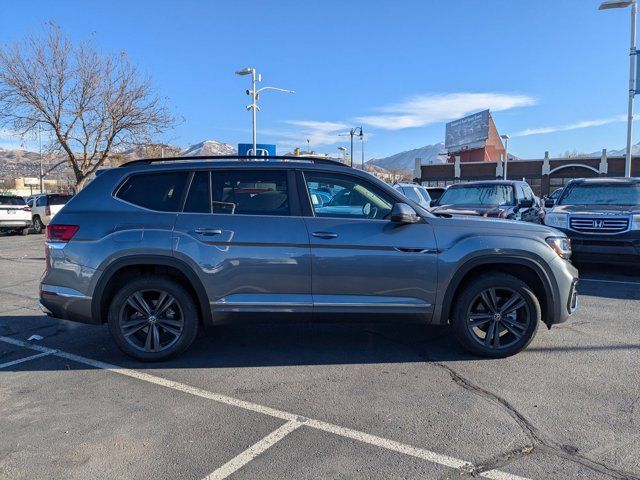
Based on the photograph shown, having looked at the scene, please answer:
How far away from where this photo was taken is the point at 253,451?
3.08 meters

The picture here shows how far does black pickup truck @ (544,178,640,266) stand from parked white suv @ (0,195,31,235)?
784 inches

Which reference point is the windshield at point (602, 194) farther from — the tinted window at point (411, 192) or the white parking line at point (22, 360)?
the white parking line at point (22, 360)

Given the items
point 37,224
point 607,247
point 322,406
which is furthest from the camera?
point 37,224

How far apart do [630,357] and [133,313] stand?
4.86m

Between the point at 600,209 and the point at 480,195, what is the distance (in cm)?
282

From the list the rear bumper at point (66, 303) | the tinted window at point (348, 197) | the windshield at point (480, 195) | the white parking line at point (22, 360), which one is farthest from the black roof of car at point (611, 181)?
the white parking line at point (22, 360)

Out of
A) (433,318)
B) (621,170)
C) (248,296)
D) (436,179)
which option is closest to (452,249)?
(433,318)

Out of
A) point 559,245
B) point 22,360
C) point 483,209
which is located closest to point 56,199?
point 483,209

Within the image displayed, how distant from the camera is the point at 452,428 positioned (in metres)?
3.35

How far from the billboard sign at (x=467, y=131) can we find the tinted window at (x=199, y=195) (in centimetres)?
7870

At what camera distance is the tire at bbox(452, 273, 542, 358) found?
4.54 meters

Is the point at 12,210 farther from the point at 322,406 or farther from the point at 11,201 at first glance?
the point at 322,406

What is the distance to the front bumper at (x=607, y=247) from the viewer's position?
8.45 metres

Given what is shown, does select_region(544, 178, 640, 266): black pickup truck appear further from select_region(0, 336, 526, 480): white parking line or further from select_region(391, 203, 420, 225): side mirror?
select_region(0, 336, 526, 480): white parking line
